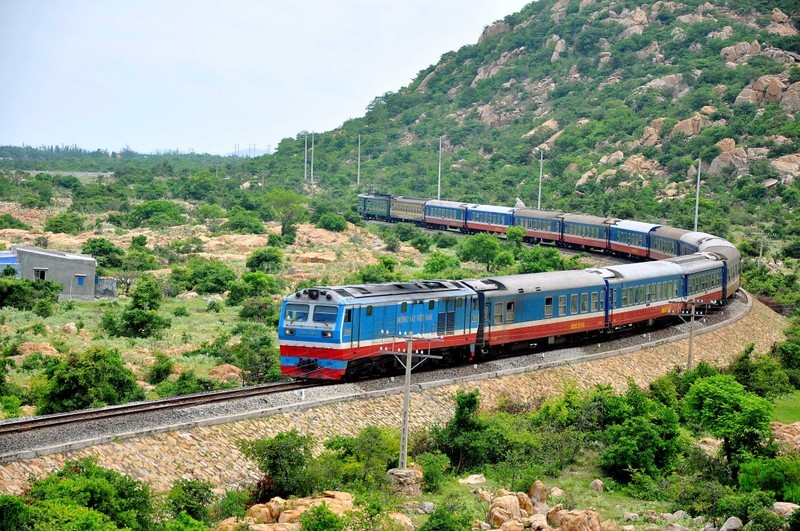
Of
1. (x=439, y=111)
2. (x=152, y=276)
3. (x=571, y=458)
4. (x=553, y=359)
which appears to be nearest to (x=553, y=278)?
(x=553, y=359)

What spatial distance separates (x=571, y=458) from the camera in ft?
86.9

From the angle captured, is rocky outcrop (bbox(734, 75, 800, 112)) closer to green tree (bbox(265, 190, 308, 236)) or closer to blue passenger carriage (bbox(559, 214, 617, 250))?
blue passenger carriage (bbox(559, 214, 617, 250))

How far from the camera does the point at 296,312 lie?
1072 inches

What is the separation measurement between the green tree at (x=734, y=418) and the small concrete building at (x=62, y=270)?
32.6 meters

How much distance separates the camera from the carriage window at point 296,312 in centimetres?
2709

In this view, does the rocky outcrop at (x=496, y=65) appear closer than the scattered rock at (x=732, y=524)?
No

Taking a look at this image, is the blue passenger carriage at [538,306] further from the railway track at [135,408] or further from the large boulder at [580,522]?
the large boulder at [580,522]

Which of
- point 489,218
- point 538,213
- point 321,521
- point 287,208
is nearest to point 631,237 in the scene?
point 538,213

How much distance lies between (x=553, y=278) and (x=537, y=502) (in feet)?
50.3

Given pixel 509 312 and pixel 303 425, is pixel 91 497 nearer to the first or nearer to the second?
pixel 303 425

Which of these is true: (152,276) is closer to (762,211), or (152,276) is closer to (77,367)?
(77,367)

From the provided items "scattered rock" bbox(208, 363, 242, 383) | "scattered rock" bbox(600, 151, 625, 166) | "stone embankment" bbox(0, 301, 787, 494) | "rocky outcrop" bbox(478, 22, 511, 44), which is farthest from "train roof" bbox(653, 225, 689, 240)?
"rocky outcrop" bbox(478, 22, 511, 44)

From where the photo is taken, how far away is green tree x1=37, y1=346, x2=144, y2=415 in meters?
26.1

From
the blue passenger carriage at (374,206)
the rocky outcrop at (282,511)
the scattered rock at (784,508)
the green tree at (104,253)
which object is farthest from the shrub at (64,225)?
the scattered rock at (784,508)
